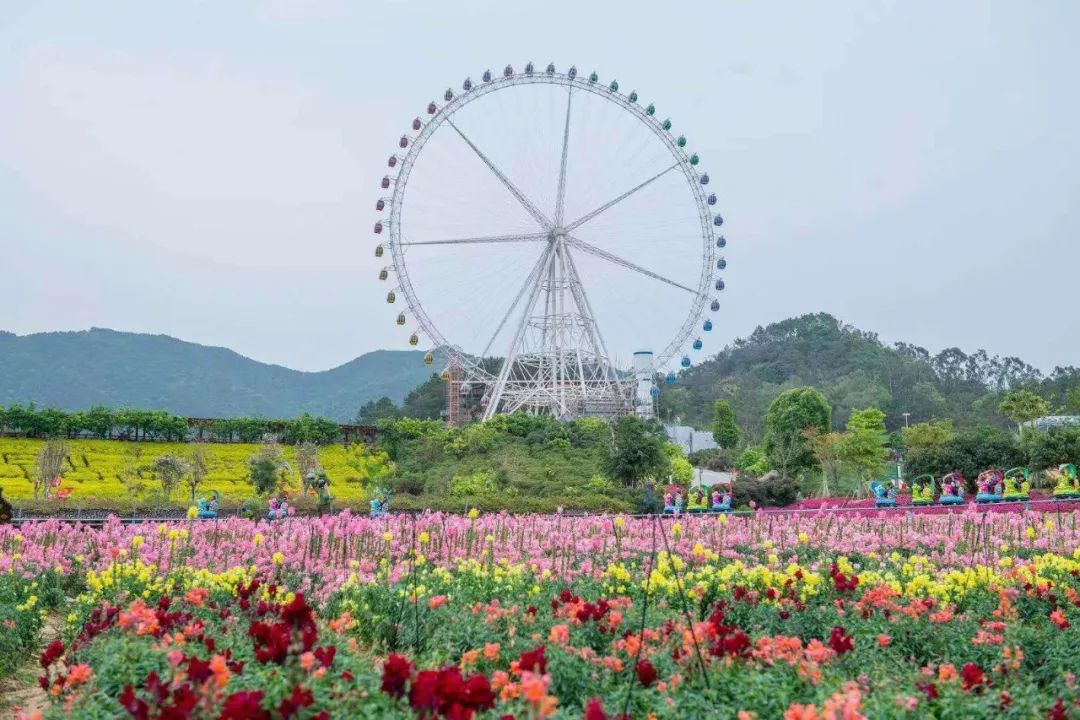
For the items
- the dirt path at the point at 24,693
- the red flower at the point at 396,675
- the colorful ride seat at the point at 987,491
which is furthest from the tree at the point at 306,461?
the red flower at the point at 396,675

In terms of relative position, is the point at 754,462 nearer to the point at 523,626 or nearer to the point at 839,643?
the point at 523,626

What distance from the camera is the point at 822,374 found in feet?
280

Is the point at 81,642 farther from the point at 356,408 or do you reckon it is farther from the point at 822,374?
the point at 356,408

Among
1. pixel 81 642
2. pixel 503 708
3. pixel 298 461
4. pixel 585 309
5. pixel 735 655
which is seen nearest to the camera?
pixel 503 708

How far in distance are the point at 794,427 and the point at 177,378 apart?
137121mm

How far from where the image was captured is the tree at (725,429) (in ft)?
175

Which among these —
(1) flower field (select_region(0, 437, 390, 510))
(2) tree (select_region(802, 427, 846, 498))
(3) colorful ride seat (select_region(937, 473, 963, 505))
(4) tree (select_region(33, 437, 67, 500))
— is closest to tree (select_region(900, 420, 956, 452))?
(2) tree (select_region(802, 427, 846, 498))

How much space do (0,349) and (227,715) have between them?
535 feet

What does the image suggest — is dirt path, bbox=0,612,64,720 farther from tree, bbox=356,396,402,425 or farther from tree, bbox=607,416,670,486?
tree, bbox=356,396,402,425

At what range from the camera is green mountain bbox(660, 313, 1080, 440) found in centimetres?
6688

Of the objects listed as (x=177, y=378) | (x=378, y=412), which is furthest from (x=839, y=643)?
(x=177, y=378)

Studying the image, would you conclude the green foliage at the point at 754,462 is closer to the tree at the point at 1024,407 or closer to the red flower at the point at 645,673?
the tree at the point at 1024,407

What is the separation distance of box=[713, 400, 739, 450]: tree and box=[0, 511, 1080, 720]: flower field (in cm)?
4200

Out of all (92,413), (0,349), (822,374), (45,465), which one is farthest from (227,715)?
(0,349)
